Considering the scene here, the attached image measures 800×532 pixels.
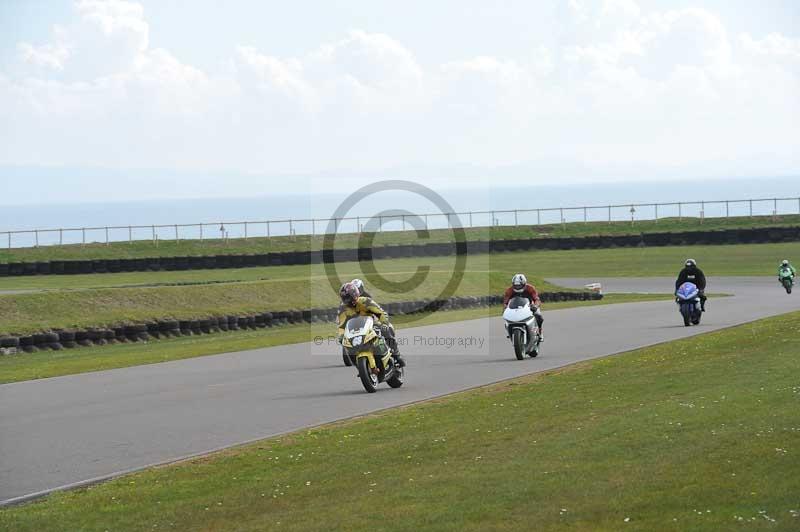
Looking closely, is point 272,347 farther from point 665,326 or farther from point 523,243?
point 523,243

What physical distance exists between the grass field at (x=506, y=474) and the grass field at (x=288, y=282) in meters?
17.5

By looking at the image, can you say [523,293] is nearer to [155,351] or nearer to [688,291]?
[688,291]

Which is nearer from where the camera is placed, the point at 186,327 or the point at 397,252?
the point at 186,327

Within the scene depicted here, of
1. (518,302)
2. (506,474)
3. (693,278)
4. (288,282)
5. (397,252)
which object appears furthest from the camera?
(397,252)

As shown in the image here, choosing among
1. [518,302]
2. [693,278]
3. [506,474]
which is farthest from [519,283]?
[506,474]

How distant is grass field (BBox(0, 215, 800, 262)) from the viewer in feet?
209

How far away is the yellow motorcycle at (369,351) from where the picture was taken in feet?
56.5

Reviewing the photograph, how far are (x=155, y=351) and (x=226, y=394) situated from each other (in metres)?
9.23

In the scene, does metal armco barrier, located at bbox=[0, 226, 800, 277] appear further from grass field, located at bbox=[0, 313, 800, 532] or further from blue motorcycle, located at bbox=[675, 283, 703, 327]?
grass field, located at bbox=[0, 313, 800, 532]

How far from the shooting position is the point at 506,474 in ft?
32.7

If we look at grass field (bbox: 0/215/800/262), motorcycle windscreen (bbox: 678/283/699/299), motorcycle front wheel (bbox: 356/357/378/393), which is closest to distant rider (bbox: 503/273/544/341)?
motorcycle front wheel (bbox: 356/357/378/393)

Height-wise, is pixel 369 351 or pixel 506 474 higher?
pixel 369 351

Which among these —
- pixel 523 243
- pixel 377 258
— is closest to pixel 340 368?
pixel 377 258

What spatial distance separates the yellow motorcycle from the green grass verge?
6213 millimetres
